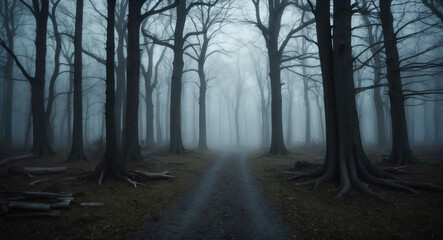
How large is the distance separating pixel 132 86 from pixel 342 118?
9.66m

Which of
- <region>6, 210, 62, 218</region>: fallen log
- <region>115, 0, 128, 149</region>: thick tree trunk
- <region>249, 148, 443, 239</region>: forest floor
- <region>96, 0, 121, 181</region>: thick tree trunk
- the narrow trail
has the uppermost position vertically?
<region>115, 0, 128, 149</region>: thick tree trunk

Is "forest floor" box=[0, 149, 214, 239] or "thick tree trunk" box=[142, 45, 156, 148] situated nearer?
"forest floor" box=[0, 149, 214, 239]

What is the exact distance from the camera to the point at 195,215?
466 cm

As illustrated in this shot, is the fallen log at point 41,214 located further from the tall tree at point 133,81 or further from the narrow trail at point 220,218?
the tall tree at point 133,81

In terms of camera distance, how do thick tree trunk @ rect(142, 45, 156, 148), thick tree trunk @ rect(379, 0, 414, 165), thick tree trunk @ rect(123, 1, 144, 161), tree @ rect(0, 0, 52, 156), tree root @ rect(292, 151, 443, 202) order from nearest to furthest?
tree root @ rect(292, 151, 443, 202)
thick tree trunk @ rect(379, 0, 414, 165)
thick tree trunk @ rect(123, 1, 144, 161)
tree @ rect(0, 0, 52, 156)
thick tree trunk @ rect(142, 45, 156, 148)

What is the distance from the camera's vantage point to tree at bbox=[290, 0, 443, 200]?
6.32 metres

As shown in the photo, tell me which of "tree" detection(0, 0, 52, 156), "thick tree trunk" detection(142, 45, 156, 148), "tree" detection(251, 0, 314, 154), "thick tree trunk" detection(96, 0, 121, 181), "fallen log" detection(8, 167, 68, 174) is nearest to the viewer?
"thick tree trunk" detection(96, 0, 121, 181)

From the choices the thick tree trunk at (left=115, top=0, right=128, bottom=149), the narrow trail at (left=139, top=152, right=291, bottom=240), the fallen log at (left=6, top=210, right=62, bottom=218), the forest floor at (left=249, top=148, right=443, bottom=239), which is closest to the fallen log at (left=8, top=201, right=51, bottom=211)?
the fallen log at (left=6, top=210, right=62, bottom=218)

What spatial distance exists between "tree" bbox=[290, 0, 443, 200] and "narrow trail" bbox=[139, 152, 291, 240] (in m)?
2.47

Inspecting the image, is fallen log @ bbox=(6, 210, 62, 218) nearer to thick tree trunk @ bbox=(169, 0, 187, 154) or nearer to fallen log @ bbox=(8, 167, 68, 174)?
fallen log @ bbox=(8, 167, 68, 174)

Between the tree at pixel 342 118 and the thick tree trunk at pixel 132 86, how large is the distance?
312 inches

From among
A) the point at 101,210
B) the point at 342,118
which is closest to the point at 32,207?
the point at 101,210

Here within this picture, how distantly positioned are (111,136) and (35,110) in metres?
10.7

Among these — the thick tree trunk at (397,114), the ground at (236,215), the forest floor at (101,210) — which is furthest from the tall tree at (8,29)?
the thick tree trunk at (397,114)
